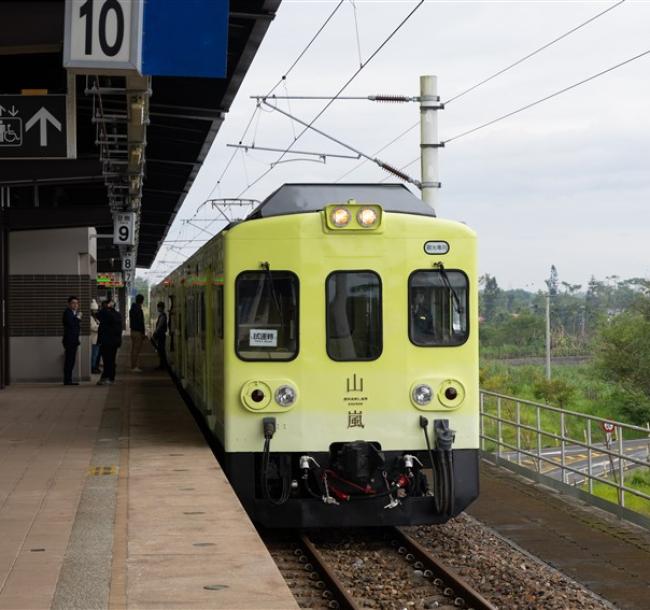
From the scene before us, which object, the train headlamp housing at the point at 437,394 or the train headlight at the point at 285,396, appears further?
the train headlamp housing at the point at 437,394

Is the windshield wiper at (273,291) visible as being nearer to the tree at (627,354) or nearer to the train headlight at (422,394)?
the train headlight at (422,394)

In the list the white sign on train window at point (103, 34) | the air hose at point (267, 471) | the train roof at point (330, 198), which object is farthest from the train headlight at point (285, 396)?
the white sign on train window at point (103, 34)

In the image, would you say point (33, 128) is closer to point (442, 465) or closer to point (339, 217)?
point (339, 217)

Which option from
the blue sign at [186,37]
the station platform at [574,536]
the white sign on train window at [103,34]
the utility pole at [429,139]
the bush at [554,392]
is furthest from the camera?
the bush at [554,392]

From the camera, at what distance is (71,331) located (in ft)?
68.6

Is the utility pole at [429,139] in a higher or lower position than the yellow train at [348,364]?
higher

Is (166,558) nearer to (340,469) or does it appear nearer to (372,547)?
(340,469)

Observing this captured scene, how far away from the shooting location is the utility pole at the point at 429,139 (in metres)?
16.8

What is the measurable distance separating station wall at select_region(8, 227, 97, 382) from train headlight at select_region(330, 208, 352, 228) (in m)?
13.1

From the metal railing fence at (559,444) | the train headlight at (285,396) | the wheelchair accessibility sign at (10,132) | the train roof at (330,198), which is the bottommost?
the metal railing fence at (559,444)

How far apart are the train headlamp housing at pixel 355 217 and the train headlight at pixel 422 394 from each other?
4.53 ft

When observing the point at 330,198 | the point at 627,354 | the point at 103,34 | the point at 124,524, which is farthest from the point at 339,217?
the point at 627,354

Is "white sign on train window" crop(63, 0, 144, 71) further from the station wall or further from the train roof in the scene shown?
the station wall

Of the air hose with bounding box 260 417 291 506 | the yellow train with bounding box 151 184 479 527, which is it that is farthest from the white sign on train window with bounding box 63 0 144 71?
the air hose with bounding box 260 417 291 506
